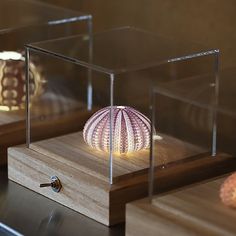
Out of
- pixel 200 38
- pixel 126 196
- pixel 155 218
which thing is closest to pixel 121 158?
pixel 126 196

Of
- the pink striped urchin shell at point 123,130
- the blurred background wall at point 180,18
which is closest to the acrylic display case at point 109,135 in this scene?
the pink striped urchin shell at point 123,130

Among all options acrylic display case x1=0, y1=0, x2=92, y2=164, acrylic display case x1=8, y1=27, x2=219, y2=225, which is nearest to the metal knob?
acrylic display case x1=8, y1=27, x2=219, y2=225

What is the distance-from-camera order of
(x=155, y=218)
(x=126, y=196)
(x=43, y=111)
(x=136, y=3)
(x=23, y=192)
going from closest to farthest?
(x=155, y=218)
(x=126, y=196)
(x=23, y=192)
(x=43, y=111)
(x=136, y=3)

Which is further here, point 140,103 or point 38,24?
point 38,24

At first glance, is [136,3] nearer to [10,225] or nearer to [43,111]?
[43,111]

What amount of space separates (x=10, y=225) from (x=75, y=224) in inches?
3.1

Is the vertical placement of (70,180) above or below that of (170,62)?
below

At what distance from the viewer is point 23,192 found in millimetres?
1250

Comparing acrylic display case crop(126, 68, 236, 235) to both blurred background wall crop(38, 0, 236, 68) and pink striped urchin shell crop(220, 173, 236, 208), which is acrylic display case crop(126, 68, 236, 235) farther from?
blurred background wall crop(38, 0, 236, 68)

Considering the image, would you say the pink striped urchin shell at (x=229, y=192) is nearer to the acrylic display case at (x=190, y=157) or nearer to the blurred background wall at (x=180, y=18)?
the acrylic display case at (x=190, y=157)

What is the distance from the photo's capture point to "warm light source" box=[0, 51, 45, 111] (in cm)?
137

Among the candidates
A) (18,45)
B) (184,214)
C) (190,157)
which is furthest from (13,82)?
(184,214)

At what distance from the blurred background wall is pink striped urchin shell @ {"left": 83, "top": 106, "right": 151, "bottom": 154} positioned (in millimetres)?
255

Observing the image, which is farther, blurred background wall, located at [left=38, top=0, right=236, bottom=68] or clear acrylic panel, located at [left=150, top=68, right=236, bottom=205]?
blurred background wall, located at [left=38, top=0, right=236, bottom=68]
